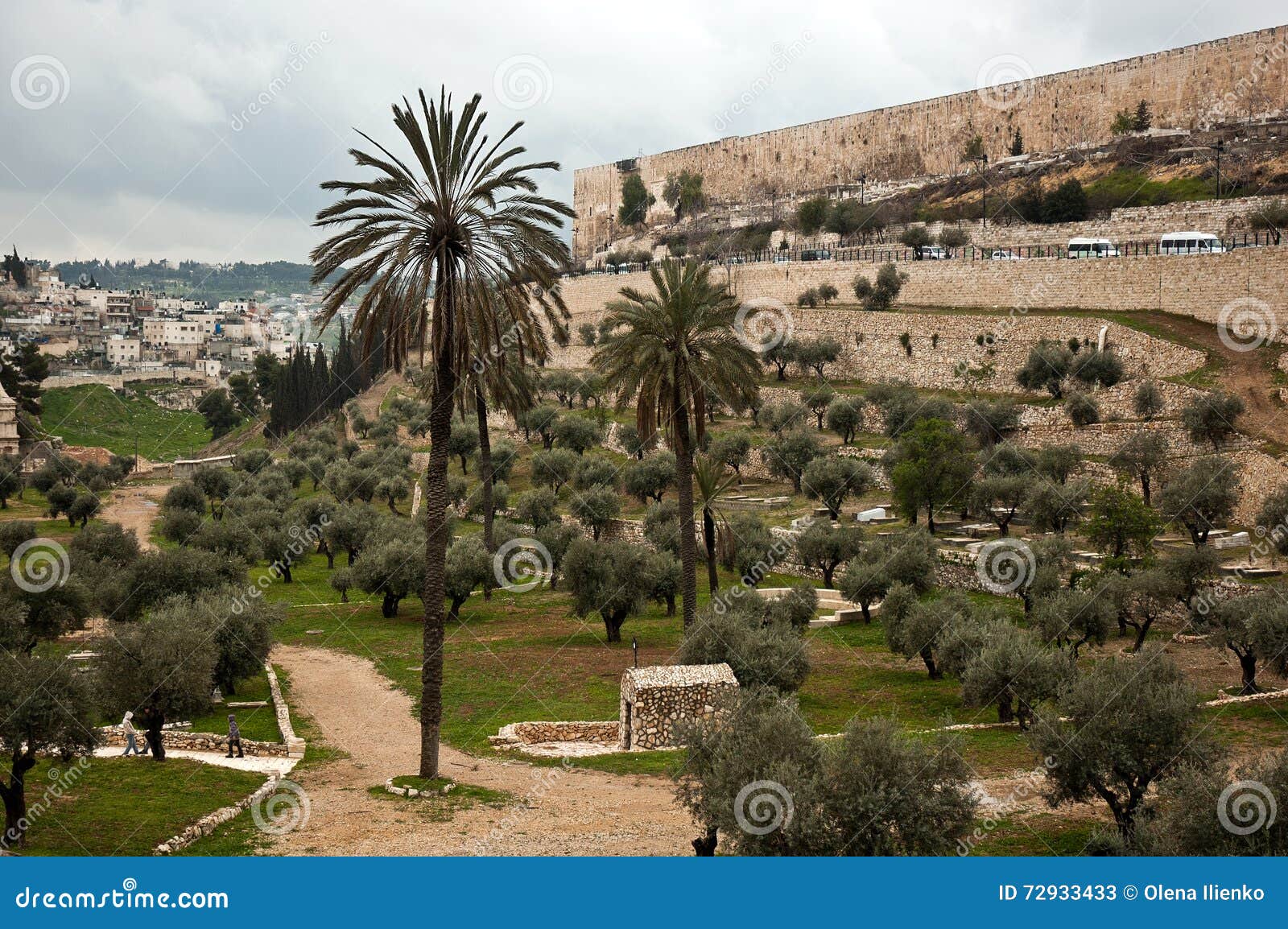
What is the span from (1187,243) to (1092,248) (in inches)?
185

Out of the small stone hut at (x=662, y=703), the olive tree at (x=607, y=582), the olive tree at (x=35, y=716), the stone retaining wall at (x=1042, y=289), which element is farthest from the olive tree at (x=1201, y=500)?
the olive tree at (x=35, y=716)

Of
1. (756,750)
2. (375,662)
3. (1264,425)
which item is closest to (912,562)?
(375,662)

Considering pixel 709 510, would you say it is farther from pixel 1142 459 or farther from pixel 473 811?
pixel 473 811

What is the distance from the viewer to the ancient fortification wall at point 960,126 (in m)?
59.4

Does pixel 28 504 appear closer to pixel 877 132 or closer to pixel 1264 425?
pixel 1264 425

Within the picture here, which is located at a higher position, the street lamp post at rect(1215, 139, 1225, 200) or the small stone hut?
the street lamp post at rect(1215, 139, 1225, 200)

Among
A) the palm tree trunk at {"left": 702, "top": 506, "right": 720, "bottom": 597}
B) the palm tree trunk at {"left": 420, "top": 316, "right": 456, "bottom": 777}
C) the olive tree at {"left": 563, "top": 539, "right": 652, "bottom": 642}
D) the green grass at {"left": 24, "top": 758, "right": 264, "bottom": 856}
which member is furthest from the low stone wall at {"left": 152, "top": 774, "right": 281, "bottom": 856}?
the palm tree trunk at {"left": 702, "top": 506, "right": 720, "bottom": 597}

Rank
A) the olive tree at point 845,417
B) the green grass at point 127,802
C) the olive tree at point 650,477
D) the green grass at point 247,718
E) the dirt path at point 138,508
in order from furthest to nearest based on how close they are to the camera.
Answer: the dirt path at point 138,508, the olive tree at point 845,417, the olive tree at point 650,477, the green grass at point 247,718, the green grass at point 127,802

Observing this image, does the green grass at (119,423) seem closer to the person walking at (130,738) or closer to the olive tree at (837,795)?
the person walking at (130,738)

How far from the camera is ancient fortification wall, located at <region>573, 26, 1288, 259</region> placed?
59.4m

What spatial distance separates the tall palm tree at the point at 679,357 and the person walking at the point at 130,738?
8.05 m

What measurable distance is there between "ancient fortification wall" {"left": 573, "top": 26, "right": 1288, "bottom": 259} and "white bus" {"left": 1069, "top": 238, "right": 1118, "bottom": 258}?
1691 cm

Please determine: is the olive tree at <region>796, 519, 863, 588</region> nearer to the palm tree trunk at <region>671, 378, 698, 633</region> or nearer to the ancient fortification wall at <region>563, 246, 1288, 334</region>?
the palm tree trunk at <region>671, 378, 698, 633</region>

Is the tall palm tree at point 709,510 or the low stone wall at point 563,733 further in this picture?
the tall palm tree at point 709,510
